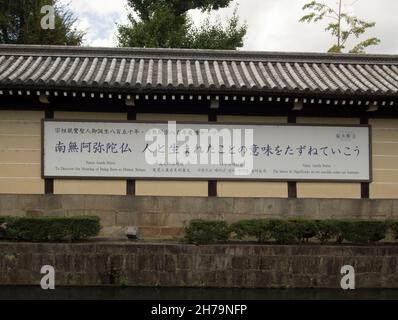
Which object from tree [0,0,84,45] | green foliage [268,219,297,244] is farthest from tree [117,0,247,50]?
green foliage [268,219,297,244]

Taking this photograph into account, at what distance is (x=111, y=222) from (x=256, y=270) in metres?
4.20

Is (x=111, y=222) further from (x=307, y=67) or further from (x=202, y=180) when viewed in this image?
(x=307, y=67)

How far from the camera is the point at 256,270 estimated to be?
1034 centimetres

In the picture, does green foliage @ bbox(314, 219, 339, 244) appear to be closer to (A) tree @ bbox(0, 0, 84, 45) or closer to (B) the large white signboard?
(B) the large white signboard

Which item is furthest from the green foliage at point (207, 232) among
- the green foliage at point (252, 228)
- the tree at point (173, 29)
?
the tree at point (173, 29)

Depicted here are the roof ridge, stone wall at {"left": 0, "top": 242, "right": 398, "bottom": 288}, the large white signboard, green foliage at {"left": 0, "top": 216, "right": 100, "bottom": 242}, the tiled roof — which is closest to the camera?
stone wall at {"left": 0, "top": 242, "right": 398, "bottom": 288}

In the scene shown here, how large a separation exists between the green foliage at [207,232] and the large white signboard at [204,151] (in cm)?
201

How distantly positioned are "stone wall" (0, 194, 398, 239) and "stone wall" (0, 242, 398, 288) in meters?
1.80

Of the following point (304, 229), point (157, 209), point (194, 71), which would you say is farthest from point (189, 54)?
point (304, 229)

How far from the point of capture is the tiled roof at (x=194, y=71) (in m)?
11.4

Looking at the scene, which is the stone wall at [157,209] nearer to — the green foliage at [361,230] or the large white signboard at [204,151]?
the large white signboard at [204,151]

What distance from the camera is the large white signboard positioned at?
12.3 meters

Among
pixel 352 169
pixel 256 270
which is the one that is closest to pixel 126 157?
pixel 256 270

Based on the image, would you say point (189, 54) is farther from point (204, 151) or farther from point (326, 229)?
point (326, 229)
